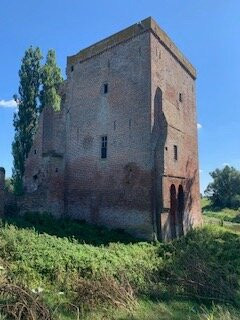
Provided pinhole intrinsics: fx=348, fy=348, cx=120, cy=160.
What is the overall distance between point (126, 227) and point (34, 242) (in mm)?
5831

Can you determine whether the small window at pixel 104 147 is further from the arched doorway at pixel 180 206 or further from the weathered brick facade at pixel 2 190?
the weathered brick facade at pixel 2 190

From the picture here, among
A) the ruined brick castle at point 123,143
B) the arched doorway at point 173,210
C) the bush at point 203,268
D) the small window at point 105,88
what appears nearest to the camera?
the bush at point 203,268

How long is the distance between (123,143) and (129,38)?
538 cm

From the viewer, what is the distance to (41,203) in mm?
17734

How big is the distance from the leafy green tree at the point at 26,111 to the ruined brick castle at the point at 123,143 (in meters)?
4.33

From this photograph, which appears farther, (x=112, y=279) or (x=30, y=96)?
(x=30, y=96)

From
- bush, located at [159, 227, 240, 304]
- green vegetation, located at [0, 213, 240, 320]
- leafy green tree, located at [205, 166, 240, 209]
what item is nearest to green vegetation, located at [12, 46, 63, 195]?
green vegetation, located at [0, 213, 240, 320]

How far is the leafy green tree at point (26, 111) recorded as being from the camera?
79.8 ft

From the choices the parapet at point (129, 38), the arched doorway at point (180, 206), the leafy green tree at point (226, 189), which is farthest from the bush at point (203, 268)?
the leafy green tree at point (226, 189)

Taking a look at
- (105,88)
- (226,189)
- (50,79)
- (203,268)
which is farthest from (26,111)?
(226,189)

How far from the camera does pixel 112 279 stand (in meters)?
8.70

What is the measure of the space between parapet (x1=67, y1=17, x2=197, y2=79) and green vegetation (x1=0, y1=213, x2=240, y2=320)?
32.5ft

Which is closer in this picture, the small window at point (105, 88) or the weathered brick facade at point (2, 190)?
the weathered brick facade at point (2, 190)

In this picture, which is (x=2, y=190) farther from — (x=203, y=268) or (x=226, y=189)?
(x=226, y=189)
